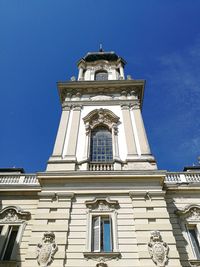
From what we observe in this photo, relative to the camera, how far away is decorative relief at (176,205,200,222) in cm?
1466

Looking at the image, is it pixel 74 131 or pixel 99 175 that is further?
pixel 74 131

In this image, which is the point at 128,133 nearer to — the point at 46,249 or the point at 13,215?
the point at 13,215

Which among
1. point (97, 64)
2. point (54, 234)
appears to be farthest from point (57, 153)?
point (97, 64)

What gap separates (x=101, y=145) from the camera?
1920 cm

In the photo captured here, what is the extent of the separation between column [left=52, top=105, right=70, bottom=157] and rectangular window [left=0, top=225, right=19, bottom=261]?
5.06 meters

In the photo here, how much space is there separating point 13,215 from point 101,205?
471 cm

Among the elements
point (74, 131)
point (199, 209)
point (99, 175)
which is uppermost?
point (74, 131)

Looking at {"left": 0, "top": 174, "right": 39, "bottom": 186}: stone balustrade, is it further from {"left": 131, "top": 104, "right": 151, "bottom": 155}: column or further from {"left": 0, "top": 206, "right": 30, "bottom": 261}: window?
{"left": 131, "top": 104, "right": 151, "bottom": 155}: column

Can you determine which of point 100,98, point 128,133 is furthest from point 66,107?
point 128,133

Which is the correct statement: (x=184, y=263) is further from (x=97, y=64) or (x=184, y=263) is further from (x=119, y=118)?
(x=97, y=64)

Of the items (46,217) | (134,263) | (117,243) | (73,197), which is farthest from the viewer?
(73,197)

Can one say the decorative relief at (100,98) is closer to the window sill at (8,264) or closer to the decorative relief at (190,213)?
the decorative relief at (190,213)

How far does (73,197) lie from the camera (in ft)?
48.7

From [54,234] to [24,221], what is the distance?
240cm
